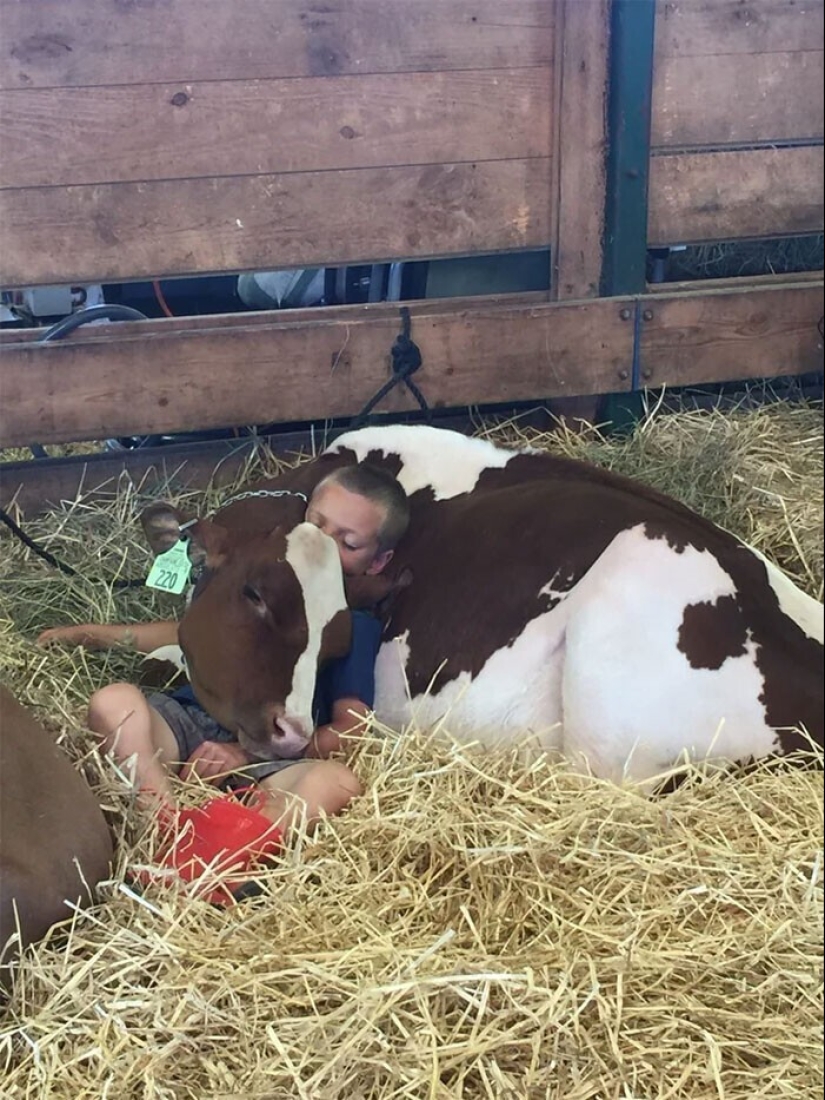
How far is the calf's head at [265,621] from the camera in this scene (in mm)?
1785

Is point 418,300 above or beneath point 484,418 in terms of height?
above

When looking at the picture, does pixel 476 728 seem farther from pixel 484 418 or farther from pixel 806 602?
pixel 806 602

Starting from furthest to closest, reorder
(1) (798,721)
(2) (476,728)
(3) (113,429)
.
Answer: (2) (476,728) < (3) (113,429) < (1) (798,721)

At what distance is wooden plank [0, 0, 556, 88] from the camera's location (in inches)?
59.9

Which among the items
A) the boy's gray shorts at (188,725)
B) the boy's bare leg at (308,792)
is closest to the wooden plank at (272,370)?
the boy's gray shorts at (188,725)

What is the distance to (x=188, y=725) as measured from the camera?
1.89 meters

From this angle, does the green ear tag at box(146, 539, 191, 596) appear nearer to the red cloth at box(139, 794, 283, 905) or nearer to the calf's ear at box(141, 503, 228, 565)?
the calf's ear at box(141, 503, 228, 565)

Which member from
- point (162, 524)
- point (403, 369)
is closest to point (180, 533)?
point (162, 524)

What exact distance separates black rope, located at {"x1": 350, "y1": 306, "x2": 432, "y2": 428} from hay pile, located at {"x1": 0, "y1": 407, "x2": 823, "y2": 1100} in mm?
333

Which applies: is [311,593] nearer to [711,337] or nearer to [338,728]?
[338,728]

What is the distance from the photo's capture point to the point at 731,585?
1.63 metres

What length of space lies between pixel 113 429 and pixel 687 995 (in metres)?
1.06

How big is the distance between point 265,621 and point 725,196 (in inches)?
33.2

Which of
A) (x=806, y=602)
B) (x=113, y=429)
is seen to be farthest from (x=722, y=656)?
(x=113, y=429)
